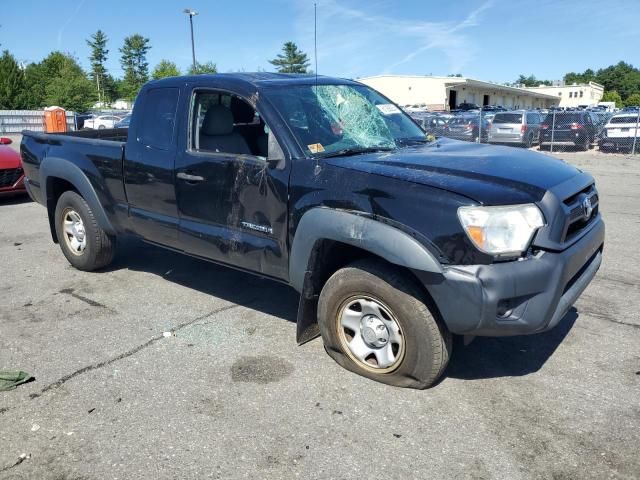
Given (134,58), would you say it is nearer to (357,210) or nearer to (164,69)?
(164,69)

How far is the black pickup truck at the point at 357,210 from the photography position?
2.91 meters

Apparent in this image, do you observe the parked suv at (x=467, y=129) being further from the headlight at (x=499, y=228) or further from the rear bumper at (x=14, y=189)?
the headlight at (x=499, y=228)

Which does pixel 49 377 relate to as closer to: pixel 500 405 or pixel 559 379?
pixel 500 405

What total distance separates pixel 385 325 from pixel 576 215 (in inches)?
50.8

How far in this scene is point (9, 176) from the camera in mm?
9414

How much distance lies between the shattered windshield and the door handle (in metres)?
0.80

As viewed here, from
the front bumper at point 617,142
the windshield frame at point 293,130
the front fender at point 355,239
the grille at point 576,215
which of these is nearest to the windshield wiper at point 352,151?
the windshield frame at point 293,130

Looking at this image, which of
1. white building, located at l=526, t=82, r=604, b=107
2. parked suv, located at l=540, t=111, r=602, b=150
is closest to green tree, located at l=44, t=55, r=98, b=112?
parked suv, located at l=540, t=111, r=602, b=150

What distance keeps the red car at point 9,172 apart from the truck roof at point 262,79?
5.89 m

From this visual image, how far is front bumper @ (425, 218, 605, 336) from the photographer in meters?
2.84

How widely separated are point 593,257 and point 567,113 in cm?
1810

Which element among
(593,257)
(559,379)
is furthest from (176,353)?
(593,257)

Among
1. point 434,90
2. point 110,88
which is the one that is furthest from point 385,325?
point 110,88

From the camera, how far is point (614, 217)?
8180 millimetres
